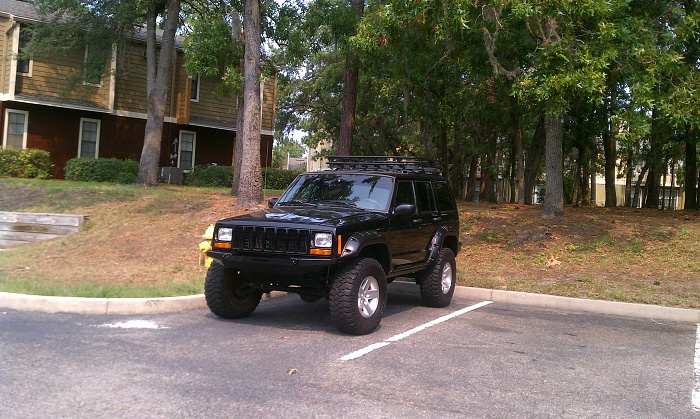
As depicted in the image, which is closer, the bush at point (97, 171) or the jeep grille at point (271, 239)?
the jeep grille at point (271, 239)

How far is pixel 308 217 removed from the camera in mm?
7371

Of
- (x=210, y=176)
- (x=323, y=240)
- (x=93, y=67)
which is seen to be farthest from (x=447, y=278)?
(x=93, y=67)

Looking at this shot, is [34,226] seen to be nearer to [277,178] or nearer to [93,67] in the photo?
[93,67]

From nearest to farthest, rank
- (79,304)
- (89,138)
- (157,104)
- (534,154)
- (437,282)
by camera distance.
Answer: (79,304) < (437,282) < (157,104) < (534,154) < (89,138)

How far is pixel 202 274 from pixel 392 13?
23.8 ft

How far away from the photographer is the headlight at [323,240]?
271 inches

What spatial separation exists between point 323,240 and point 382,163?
8.87ft

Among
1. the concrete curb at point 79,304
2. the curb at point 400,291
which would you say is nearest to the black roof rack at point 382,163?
the curb at point 400,291

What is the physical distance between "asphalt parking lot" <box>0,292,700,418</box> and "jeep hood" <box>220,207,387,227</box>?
1324 mm

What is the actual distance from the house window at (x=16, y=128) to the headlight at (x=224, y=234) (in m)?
20.1

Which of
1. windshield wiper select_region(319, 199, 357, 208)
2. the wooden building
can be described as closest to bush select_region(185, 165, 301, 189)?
the wooden building

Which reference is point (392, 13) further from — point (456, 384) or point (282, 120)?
point (282, 120)

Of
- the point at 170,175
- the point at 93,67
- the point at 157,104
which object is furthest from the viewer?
the point at 170,175

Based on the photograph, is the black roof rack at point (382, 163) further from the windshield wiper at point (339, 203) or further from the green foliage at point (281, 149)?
the green foliage at point (281, 149)
